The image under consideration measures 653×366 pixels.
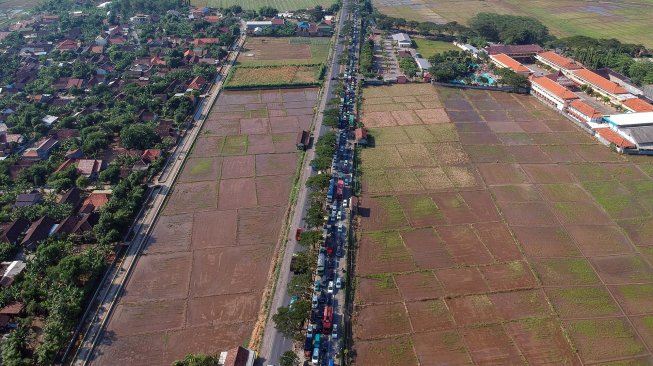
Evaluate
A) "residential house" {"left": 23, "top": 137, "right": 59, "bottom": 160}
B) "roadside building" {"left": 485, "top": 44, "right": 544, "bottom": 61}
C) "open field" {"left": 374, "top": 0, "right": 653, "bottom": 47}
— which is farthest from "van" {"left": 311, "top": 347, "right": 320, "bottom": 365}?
"open field" {"left": 374, "top": 0, "right": 653, "bottom": 47}

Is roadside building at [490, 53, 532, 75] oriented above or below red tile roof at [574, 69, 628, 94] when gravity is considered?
above

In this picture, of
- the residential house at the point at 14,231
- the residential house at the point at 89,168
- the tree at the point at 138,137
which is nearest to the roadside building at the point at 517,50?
the tree at the point at 138,137

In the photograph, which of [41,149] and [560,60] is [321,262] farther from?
[560,60]

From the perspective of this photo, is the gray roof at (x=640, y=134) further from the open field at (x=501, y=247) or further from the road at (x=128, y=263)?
the road at (x=128, y=263)

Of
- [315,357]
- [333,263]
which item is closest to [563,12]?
[333,263]

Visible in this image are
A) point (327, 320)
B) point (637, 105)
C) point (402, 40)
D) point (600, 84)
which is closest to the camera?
point (327, 320)

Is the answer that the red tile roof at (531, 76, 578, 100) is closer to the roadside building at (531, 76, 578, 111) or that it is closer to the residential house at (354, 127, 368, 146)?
the roadside building at (531, 76, 578, 111)
